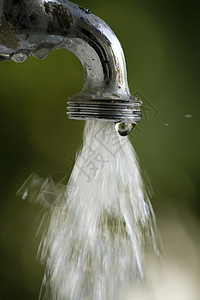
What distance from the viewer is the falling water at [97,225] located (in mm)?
559

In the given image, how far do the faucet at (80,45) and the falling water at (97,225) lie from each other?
7 cm

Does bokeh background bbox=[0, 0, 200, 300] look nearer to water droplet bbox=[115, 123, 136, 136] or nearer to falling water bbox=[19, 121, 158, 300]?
falling water bbox=[19, 121, 158, 300]

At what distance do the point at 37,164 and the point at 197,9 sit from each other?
0.51m

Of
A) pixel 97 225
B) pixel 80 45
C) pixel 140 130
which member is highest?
pixel 80 45

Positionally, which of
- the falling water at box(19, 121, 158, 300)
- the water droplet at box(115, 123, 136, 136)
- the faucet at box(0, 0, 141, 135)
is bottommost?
the falling water at box(19, 121, 158, 300)

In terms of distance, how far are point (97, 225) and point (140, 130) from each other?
0.99 feet

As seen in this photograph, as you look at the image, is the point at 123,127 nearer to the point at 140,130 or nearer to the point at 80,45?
the point at 80,45

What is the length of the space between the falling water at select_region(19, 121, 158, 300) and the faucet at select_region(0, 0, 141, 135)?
68 millimetres

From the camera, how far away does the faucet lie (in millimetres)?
387

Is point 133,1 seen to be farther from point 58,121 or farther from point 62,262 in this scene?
point 62,262

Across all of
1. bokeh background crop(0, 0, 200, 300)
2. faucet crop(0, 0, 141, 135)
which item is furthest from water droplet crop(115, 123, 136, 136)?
bokeh background crop(0, 0, 200, 300)

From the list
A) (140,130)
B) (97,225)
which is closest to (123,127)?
(97,225)

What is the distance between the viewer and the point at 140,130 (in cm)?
94

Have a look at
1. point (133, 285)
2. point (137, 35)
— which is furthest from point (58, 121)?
point (133, 285)
